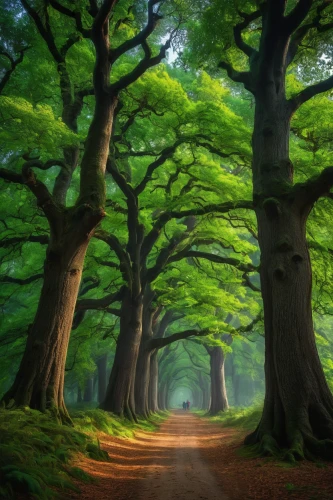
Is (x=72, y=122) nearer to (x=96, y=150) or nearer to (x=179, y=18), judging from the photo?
(x=96, y=150)

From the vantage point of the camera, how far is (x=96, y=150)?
330 inches

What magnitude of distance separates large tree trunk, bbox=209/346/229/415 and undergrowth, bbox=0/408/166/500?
1925 centimetres

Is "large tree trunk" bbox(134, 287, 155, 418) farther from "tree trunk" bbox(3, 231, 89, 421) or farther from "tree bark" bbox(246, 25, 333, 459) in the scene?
"tree bark" bbox(246, 25, 333, 459)

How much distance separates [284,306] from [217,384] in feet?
63.8

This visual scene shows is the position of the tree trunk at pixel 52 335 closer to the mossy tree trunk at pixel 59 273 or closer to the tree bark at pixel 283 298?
the mossy tree trunk at pixel 59 273

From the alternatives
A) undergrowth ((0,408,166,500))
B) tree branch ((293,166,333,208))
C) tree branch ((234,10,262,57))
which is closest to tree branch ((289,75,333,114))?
tree branch ((234,10,262,57))

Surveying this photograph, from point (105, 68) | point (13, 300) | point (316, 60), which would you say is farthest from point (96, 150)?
point (13, 300)

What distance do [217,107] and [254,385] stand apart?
163 ft

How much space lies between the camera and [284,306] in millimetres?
6914

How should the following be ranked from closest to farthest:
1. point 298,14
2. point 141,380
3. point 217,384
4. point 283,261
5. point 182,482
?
point 182,482 → point 283,261 → point 298,14 → point 141,380 → point 217,384

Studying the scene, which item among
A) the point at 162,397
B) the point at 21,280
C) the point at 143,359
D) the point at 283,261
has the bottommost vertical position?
the point at 162,397

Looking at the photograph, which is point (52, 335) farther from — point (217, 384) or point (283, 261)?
point (217, 384)

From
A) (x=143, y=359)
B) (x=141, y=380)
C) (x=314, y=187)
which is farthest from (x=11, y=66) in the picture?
(x=141, y=380)

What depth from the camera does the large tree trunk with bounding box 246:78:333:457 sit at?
604 centimetres
